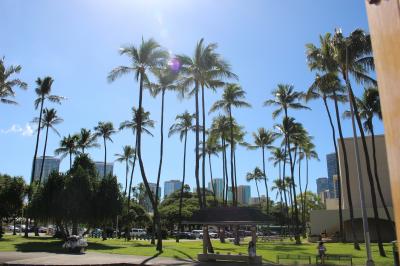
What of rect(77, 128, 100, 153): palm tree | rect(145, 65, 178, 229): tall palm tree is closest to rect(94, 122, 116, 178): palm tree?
rect(77, 128, 100, 153): palm tree

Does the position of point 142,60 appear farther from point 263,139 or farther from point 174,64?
point 263,139

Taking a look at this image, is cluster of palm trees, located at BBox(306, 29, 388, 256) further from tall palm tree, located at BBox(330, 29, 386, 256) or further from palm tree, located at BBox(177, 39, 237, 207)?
palm tree, located at BBox(177, 39, 237, 207)

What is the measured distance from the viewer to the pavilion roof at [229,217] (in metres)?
25.3

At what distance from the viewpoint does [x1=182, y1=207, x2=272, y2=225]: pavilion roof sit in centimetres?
2535

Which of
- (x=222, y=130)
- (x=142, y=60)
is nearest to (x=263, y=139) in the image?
(x=222, y=130)

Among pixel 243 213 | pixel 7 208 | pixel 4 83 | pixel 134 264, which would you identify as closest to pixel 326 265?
pixel 243 213

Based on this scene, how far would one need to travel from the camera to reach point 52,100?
2168 inches

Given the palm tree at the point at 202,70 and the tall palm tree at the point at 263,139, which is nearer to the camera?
the palm tree at the point at 202,70

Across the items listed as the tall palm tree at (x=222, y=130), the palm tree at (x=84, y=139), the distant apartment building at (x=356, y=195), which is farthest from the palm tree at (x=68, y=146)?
the distant apartment building at (x=356, y=195)

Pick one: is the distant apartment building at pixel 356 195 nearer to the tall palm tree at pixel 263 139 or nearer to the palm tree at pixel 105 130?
the tall palm tree at pixel 263 139

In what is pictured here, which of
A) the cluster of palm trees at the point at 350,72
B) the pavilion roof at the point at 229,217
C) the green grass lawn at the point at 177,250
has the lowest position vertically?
the green grass lawn at the point at 177,250

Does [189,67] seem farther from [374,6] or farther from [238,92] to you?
[374,6]

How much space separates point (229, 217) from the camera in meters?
26.2

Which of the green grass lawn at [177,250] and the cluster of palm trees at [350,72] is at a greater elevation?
the cluster of palm trees at [350,72]
